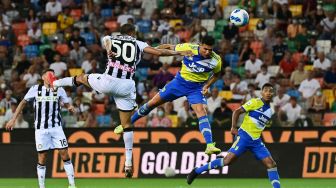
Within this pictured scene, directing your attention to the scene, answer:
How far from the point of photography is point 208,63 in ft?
62.0

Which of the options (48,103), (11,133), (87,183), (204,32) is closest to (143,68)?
(204,32)

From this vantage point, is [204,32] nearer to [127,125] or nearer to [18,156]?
[18,156]

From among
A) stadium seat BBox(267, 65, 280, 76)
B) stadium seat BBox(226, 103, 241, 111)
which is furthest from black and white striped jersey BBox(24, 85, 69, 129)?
stadium seat BBox(267, 65, 280, 76)

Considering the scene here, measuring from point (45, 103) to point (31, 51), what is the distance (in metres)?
11.1

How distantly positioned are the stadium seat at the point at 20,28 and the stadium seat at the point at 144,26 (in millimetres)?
3468

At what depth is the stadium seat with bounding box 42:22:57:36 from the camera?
30992 mm

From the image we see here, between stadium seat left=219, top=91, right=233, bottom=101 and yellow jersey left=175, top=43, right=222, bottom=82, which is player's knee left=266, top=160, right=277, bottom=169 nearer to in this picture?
yellow jersey left=175, top=43, right=222, bottom=82

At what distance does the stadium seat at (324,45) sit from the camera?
94.3ft

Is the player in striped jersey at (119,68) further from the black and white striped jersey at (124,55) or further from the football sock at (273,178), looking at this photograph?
the football sock at (273,178)

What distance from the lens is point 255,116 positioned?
1867cm

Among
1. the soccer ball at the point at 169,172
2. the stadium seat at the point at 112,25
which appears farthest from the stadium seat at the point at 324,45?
the soccer ball at the point at 169,172

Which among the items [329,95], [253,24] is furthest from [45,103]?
[253,24]

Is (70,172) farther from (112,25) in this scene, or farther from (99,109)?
(112,25)

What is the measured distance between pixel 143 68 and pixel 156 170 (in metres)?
5.54
